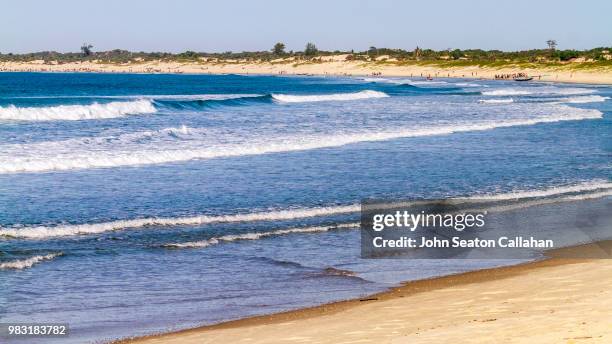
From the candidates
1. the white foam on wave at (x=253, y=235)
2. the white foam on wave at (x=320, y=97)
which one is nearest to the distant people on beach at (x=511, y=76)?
the white foam on wave at (x=320, y=97)

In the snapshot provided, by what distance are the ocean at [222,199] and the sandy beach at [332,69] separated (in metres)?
72.9

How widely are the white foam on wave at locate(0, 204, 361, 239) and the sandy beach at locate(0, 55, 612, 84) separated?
88.3 metres

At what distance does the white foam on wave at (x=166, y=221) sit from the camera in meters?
14.1

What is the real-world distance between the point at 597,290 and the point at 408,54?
163998mm

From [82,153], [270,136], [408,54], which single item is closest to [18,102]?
[270,136]

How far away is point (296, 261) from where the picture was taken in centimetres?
1264

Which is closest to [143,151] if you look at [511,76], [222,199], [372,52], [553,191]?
[222,199]

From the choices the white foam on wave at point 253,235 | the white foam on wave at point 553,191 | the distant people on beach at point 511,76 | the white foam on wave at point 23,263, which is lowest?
the distant people on beach at point 511,76

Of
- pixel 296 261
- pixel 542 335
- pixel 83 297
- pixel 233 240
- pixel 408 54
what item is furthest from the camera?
pixel 408 54

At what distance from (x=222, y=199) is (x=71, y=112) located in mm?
27633

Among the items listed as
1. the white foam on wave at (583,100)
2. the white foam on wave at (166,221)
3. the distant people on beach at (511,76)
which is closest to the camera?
the white foam on wave at (166,221)

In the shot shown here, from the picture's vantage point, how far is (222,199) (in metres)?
17.5

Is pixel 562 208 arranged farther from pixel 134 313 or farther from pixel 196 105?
pixel 196 105

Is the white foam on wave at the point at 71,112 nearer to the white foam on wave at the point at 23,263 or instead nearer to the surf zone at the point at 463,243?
the white foam on wave at the point at 23,263
